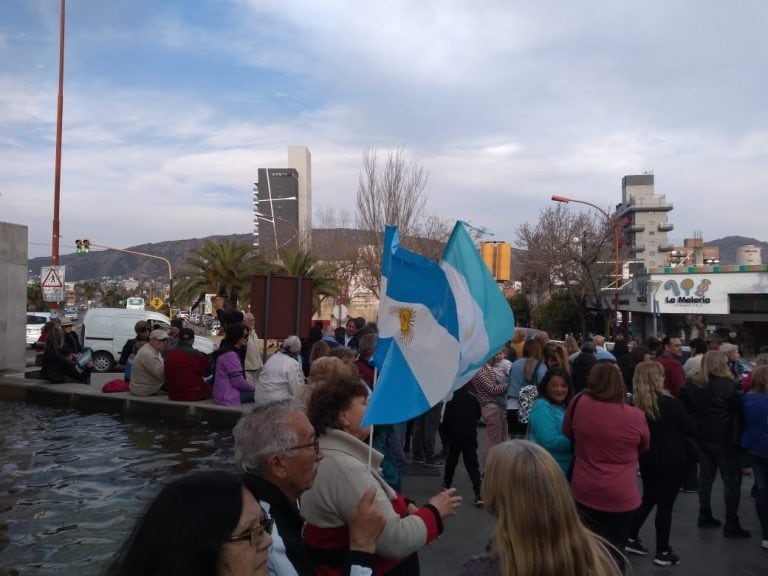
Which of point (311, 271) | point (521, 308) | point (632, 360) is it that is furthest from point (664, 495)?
point (521, 308)

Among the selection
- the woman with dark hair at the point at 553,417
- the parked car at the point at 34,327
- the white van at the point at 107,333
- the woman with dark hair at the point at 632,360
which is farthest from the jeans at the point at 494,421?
the parked car at the point at 34,327

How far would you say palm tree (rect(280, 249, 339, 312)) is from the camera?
3412cm

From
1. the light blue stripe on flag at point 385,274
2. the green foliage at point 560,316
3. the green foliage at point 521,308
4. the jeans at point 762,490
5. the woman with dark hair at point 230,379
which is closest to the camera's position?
the light blue stripe on flag at point 385,274

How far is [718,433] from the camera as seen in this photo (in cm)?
676

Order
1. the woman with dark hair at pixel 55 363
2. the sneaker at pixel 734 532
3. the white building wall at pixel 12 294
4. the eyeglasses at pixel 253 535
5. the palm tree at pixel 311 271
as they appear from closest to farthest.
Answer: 1. the eyeglasses at pixel 253 535
2. the sneaker at pixel 734 532
3. the woman with dark hair at pixel 55 363
4. the white building wall at pixel 12 294
5. the palm tree at pixel 311 271

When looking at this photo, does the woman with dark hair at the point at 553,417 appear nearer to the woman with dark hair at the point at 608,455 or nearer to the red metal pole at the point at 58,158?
the woman with dark hair at the point at 608,455

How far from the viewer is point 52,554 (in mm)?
5566

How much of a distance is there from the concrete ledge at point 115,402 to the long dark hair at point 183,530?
8.12 metres

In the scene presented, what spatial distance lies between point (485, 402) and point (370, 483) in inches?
223

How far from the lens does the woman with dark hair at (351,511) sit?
2.97 meters

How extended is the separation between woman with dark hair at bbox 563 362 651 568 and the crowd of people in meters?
0.01

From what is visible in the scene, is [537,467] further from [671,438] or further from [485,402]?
[485,402]

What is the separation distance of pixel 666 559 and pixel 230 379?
6.75 meters

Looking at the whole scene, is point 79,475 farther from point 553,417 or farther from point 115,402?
point 553,417
